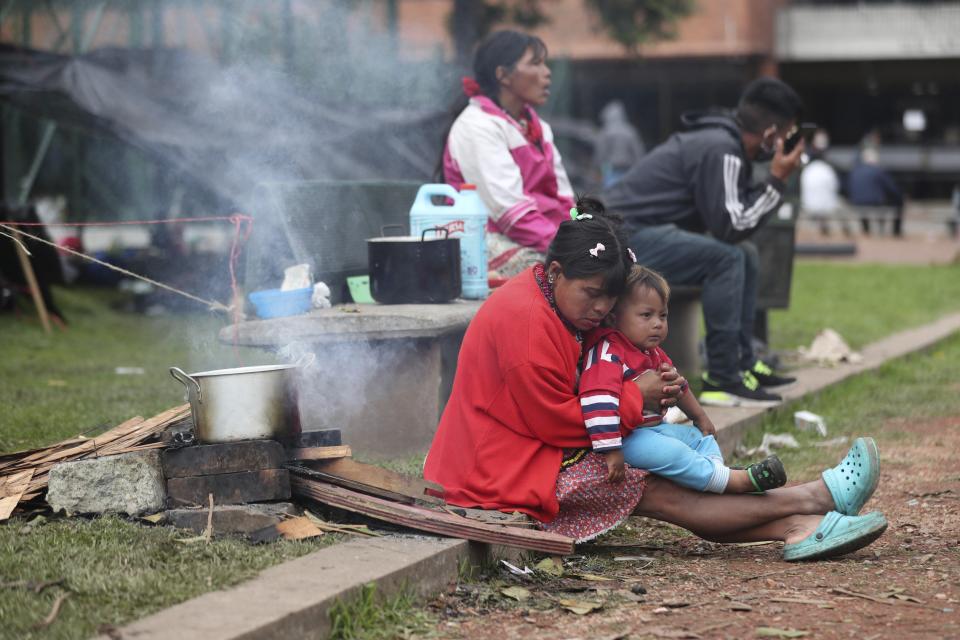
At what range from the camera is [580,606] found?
358cm

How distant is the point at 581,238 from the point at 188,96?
816cm

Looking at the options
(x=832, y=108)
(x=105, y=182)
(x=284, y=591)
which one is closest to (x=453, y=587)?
(x=284, y=591)

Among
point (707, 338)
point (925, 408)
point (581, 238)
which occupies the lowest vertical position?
point (925, 408)

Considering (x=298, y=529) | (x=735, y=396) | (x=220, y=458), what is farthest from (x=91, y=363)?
(x=298, y=529)

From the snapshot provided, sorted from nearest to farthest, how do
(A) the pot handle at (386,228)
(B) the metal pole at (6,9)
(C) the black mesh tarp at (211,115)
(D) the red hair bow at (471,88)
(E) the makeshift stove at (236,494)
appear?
1. (E) the makeshift stove at (236,494)
2. (A) the pot handle at (386,228)
3. (D) the red hair bow at (471,88)
4. (C) the black mesh tarp at (211,115)
5. (B) the metal pole at (6,9)

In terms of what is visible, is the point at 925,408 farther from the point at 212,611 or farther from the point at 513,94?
the point at 212,611

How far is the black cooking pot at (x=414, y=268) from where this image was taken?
5465mm

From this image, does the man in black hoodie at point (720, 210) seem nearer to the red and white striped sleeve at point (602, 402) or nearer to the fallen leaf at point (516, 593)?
the red and white striped sleeve at point (602, 402)

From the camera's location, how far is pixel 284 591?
3.21 m

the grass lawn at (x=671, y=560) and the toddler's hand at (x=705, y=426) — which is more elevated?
the toddler's hand at (x=705, y=426)

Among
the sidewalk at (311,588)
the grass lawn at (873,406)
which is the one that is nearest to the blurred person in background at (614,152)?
the grass lawn at (873,406)

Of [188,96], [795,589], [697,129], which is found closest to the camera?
[795,589]

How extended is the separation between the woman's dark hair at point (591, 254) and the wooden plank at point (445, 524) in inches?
31.8

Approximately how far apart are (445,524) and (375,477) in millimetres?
406
